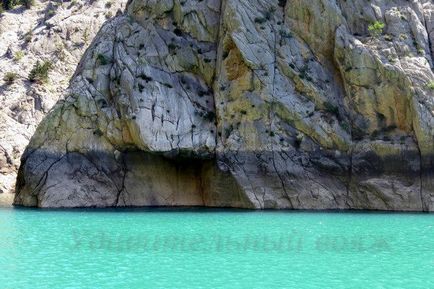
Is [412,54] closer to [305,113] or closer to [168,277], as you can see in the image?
[305,113]

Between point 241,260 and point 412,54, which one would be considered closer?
point 241,260

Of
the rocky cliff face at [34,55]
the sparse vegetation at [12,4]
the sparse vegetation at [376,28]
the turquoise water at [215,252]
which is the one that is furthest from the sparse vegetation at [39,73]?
the sparse vegetation at [376,28]

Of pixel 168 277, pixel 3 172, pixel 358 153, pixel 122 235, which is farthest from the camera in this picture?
pixel 3 172

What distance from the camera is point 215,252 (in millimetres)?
16797

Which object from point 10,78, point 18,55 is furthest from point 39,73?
point 18,55

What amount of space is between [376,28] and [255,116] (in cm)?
1087

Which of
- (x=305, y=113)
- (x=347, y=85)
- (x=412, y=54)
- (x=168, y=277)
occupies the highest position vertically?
(x=412, y=54)

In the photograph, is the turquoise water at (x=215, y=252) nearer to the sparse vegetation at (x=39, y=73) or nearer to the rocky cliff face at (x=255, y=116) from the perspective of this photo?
the rocky cliff face at (x=255, y=116)

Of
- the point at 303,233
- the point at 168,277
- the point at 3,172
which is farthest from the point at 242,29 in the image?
the point at 168,277

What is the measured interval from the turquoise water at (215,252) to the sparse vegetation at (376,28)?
15.4 m

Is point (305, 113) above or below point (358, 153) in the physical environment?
above

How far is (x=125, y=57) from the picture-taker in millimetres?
38250

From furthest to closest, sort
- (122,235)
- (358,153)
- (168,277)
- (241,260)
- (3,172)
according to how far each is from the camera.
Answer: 1. (3,172)
2. (358,153)
3. (122,235)
4. (241,260)
5. (168,277)

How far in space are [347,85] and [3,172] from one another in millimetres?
29228
